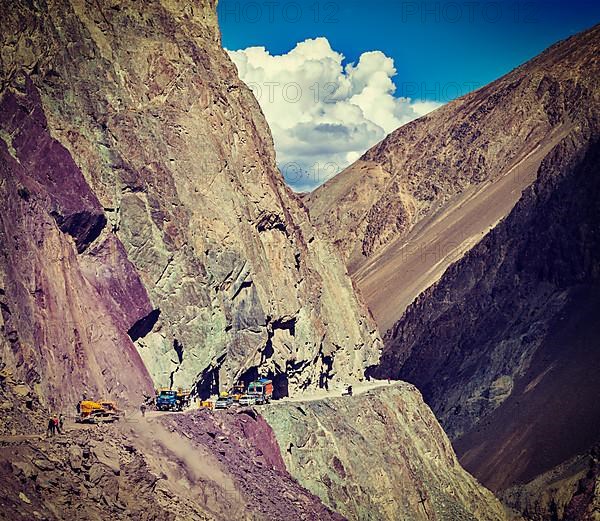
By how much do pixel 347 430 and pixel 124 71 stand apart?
92.4ft

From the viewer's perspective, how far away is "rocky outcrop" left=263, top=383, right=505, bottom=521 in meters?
75.6

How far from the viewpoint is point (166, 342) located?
69750mm

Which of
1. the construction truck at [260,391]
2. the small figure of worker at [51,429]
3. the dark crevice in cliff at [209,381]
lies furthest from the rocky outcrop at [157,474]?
the dark crevice in cliff at [209,381]

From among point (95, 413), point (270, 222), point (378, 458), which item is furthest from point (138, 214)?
point (378, 458)

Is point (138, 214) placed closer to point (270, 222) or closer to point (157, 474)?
point (270, 222)

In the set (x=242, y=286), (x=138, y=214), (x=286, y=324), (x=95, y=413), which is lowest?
(x=95, y=413)

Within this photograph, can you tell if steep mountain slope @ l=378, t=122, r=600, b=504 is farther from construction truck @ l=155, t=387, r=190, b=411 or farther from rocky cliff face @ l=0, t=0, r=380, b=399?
construction truck @ l=155, t=387, r=190, b=411

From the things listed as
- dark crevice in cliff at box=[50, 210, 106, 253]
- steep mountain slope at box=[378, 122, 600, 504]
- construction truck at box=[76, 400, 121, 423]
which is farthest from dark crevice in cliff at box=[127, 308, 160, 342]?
steep mountain slope at box=[378, 122, 600, 504]

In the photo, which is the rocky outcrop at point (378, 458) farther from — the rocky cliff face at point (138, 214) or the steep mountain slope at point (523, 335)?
the steep mountain slope at point (523, 335)

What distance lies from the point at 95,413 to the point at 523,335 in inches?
3683

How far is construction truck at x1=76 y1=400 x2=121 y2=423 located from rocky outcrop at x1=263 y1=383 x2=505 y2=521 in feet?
58.5

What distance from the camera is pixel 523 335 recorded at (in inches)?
5630

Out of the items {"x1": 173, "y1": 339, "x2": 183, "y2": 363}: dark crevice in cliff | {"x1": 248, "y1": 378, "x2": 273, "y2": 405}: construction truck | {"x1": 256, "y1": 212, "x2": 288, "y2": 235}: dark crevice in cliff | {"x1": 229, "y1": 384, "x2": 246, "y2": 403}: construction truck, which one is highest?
{"x1": 256, "y1": 212, "x2": 288, "y2": 235}: dark crevice in cliff

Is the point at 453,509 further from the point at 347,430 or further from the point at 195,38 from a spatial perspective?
the point at 195,38
